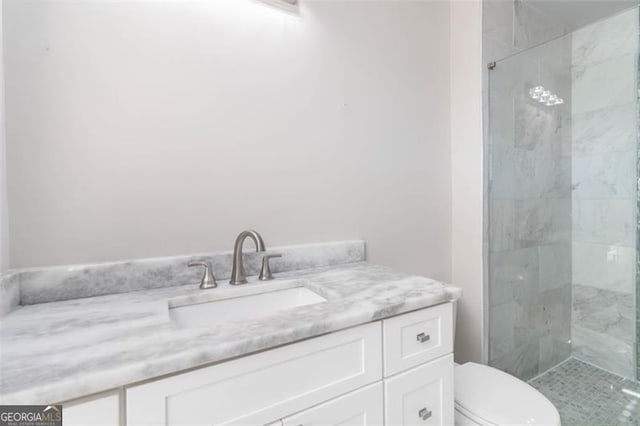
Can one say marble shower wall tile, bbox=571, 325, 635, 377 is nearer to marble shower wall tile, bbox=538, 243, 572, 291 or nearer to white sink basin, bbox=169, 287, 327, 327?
marble shower wall tile, bbox=538, 243, 572, 291

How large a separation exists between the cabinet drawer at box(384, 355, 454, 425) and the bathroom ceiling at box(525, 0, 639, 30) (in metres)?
2.25

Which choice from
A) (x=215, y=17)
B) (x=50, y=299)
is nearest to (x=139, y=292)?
(x=50, y=299)

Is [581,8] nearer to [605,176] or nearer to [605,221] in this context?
[605,176]

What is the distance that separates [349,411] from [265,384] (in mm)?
263

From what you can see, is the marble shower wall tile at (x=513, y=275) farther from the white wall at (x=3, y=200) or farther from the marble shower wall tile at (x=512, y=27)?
the white wall at (x=3, y=200)

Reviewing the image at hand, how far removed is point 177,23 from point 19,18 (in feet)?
1.43

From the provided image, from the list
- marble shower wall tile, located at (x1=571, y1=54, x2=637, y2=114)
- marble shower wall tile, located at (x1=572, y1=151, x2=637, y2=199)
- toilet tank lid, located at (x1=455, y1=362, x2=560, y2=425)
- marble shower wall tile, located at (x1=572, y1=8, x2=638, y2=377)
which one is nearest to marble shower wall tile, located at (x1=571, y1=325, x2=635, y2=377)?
marble shower wall tile, located at (x1=572, y1=8, x2=638, y2=377)

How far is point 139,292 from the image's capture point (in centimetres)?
99

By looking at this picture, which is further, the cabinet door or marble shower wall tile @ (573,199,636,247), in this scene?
marble shower wall tile @ (573,199,636,247)

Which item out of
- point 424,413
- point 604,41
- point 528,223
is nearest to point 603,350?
point 528,223

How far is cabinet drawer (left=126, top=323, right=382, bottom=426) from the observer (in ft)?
1.86

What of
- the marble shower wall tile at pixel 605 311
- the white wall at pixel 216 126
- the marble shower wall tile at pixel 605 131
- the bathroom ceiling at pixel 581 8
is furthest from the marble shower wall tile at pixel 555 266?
the bathroom ceiling at pixel 581 8

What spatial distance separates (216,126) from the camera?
1.15 meters

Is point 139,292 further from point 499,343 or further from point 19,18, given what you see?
point 499,343
